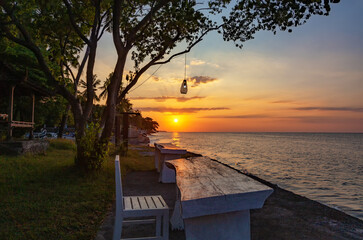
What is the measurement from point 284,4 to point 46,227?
691 cm

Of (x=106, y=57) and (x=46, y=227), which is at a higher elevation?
(x=106, y=57)

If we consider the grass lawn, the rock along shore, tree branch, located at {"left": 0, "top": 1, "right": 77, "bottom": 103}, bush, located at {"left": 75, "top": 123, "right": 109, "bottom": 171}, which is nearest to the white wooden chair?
the rock along shore

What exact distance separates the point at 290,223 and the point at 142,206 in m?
2.62

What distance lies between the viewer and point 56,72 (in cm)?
1141

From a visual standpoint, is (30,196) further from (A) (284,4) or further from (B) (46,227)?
(A) (284,4)

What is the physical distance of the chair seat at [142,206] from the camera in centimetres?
304

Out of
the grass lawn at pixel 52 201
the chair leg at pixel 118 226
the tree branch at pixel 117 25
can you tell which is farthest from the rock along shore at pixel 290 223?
the tree branch at pixel 117 25

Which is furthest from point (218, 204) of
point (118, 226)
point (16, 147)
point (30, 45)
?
point (16, 147)

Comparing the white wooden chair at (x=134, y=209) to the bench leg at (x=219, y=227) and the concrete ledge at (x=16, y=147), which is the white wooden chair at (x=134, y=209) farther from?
the concrete ledge at (x=16, y=147)

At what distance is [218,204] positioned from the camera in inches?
93.2

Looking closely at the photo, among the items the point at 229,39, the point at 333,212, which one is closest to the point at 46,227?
the point at 333,212

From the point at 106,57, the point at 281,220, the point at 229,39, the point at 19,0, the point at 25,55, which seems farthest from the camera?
the point at 25,55

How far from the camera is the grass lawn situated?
379cm

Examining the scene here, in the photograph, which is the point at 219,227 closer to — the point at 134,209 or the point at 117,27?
the point at 134,209
